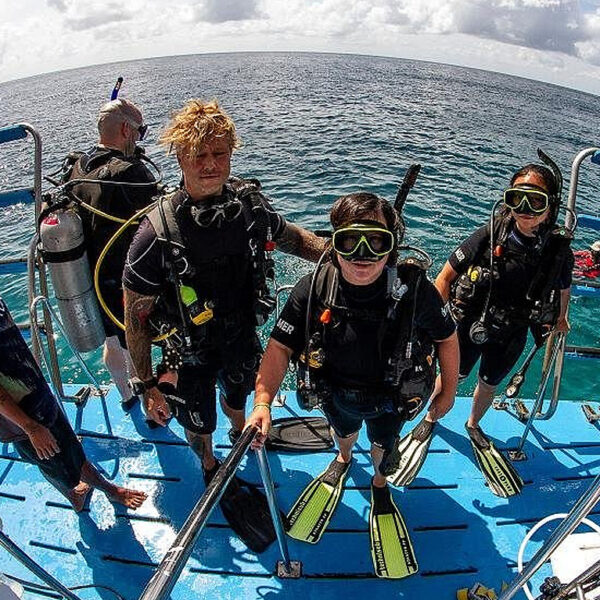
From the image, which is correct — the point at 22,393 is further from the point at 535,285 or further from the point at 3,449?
the point at 535,285

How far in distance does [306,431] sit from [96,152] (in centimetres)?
287

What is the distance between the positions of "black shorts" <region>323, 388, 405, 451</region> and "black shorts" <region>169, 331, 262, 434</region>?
61 cm

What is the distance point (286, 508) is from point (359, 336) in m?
1.60

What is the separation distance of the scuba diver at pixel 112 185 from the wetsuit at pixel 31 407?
2.45ft

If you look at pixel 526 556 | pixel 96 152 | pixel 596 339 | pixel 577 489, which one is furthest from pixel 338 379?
pixel 596 339

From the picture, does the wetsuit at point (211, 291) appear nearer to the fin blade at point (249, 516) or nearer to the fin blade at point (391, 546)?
the fin blade at point (249, 516)

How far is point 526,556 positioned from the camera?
2959 mm

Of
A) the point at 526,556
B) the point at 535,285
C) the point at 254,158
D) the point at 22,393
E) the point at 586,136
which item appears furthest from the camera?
the point at 586,136

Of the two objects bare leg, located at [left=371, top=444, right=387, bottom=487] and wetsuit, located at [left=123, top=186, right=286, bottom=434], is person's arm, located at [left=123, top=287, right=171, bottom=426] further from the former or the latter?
bare leg, located at [left=371, top=444, right=387, bottom=487]

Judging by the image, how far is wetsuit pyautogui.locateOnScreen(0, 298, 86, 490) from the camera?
2373mm

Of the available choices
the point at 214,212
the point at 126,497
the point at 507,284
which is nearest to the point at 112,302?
the point at 126,497

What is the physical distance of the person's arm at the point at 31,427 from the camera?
2359 millimetres

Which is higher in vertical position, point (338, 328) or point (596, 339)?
point (338, 328)

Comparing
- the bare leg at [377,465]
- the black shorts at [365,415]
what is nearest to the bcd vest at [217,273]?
the black shorts at [365,415]
